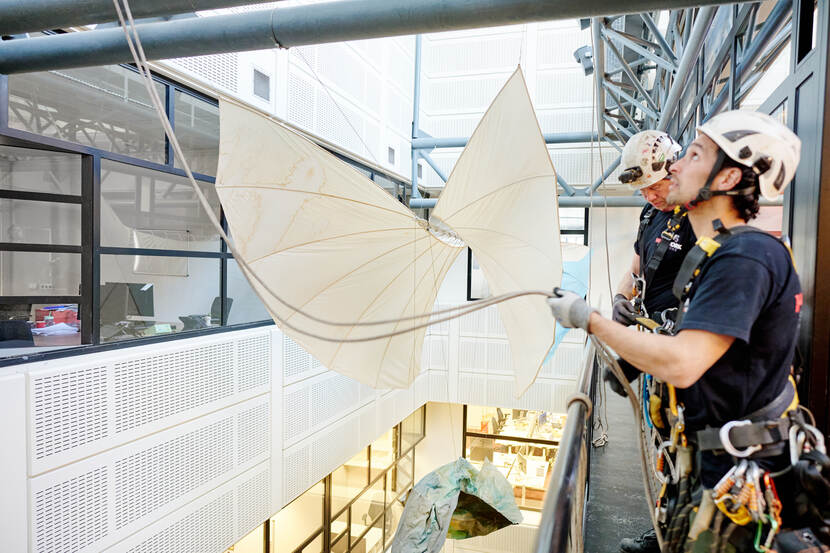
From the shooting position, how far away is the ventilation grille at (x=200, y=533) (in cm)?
502

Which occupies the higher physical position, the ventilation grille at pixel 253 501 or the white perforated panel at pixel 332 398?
the white perforated panel at pixel 332 398

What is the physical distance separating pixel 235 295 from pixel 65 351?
5.48 m

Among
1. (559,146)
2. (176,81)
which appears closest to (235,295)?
(176,81)

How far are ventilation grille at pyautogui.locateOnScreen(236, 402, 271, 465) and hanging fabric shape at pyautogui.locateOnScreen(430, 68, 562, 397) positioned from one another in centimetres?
351

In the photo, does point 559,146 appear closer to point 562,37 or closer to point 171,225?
point 562,37

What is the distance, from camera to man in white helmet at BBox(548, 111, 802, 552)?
1.31 m

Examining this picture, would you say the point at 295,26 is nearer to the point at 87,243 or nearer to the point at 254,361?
the point at 87,243

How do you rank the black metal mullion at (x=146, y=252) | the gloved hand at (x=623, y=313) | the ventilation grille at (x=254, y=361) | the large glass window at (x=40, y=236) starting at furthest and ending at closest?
the ventilation grille at (x=254, y=361)
the large glass window at (x=40, y=236)
the black metal mullion at (x=146, y=252)
the gloved hand at (x=623, y=313)

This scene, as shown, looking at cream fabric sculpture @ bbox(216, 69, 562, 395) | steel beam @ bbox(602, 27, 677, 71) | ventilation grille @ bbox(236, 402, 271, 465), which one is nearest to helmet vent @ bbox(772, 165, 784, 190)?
cream fabric sculpture @ bbox(216, 69, 562, 395)

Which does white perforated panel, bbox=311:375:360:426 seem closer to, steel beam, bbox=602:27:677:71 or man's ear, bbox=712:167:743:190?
steel beam, bbox=602:27:677:71

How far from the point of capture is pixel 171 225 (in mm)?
9594

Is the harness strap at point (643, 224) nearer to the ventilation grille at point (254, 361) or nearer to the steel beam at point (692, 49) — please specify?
the steel beam at point (692, 49)

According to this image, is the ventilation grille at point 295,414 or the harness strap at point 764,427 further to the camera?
the ventilation grille at point 295,414

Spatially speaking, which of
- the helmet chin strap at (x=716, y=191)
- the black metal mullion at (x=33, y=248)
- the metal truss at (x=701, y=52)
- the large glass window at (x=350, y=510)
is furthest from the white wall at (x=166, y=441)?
the metal truss at (x=701, y=52)
